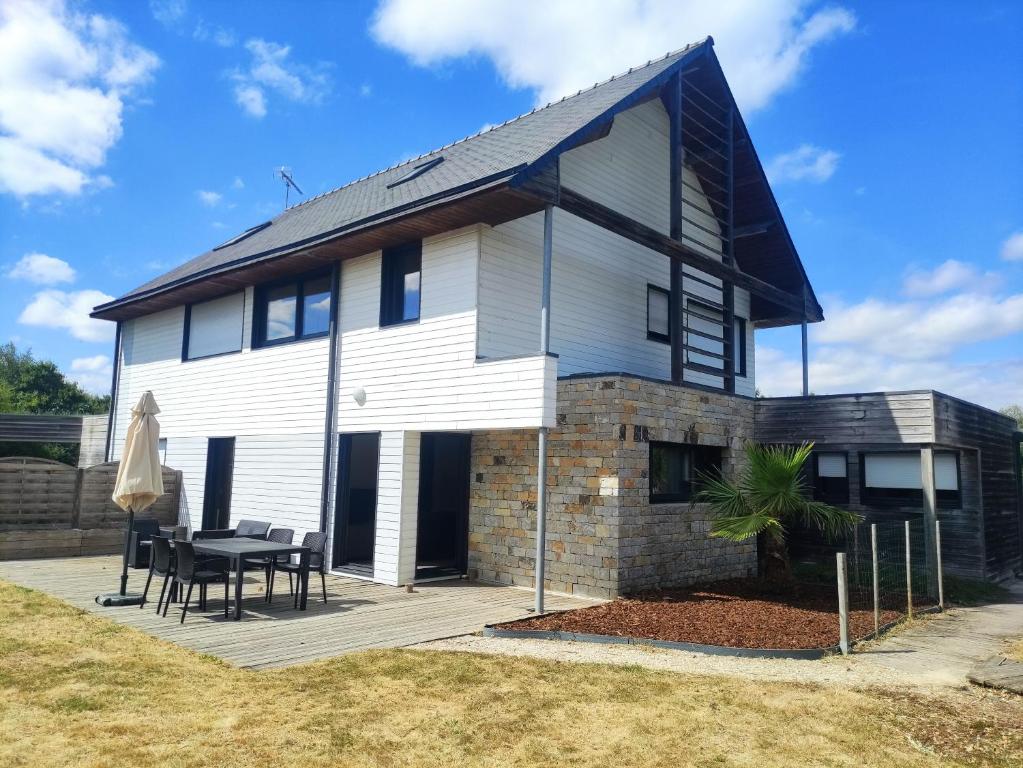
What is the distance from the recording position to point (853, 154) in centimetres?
1542

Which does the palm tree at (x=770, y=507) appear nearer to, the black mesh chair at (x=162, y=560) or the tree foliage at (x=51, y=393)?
the black mesh chair at (x=162, y=560)

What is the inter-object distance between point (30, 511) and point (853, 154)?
18168mm

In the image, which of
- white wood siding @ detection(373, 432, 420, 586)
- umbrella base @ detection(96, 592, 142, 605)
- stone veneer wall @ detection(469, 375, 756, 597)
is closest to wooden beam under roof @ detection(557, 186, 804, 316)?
stone veneer wall @ detection(469, 375, 756, 597)

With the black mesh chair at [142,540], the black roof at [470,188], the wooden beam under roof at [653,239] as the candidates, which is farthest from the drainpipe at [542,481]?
the black mesh chair at [142,540]

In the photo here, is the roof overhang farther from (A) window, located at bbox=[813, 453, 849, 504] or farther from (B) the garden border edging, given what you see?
(A) window, located at bbox=[813, 453, 849, 504]

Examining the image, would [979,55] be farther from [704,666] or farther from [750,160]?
[704,666]

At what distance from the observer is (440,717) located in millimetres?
4891

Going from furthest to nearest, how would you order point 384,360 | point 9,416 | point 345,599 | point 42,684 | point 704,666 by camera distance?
1. point 9,416
2. point 384,360
3. point 345,599
4. point 704,666
5. point 42,684

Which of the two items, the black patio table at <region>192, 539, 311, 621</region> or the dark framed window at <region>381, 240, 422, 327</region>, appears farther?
the dark framed window at <region>381, 240, 422, 327</region>

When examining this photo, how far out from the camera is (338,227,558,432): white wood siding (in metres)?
9.52

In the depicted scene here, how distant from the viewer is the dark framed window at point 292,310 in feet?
42.9

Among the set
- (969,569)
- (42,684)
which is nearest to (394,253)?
(42,684)

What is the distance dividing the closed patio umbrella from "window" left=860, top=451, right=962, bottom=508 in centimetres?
1212

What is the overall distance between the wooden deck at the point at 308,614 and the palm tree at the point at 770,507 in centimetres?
260
